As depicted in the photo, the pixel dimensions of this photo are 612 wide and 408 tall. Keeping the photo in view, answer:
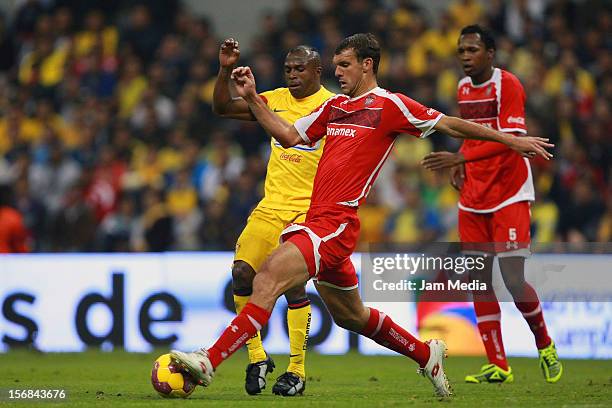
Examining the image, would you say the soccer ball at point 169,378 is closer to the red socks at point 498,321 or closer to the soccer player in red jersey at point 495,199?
the soccer player in red jersey at point 495,199

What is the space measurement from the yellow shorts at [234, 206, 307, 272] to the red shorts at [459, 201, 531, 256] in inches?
69.4

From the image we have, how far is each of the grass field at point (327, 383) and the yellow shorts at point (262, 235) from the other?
105 centimetres

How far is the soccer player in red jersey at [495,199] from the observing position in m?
10.1

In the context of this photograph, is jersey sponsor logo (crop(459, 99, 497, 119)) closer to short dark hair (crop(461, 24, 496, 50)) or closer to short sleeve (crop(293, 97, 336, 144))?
short dark hair (crop(461, 24, 496, 50))

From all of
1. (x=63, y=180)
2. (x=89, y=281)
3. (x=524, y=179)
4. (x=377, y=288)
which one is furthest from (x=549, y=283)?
(x=63, y=180)

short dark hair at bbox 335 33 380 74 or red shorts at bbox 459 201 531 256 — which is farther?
red shorts at bbox 459 201 531 256

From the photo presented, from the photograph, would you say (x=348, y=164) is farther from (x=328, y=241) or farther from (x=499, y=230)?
(x=499, y=230)

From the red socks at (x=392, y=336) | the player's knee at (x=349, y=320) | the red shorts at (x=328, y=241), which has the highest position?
the red shorts at (x=328, y=241)

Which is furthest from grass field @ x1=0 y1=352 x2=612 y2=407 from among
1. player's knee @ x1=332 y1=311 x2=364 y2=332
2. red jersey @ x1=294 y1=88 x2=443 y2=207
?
red jersey @ x1=294 y1=88 x2=443 y2=207

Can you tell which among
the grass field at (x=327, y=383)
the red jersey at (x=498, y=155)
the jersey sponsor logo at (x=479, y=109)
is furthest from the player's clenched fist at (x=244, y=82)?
the jersey sponsor logo at (x=479, y=109)

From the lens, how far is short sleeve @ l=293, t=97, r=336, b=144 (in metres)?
8.41

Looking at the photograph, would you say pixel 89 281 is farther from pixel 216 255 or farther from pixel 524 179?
pixel 524 179

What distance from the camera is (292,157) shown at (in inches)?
367

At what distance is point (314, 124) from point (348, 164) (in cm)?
44
